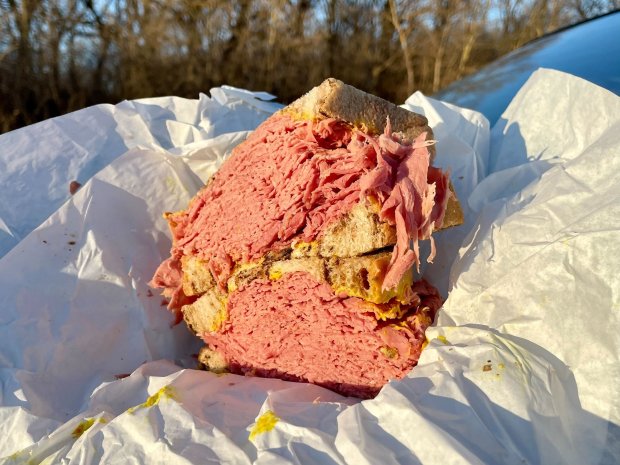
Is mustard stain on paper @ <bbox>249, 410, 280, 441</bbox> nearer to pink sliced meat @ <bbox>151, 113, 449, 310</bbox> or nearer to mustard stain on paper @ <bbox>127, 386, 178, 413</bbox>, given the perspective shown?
mustard stain on paper @ <bbox>127, 386, 178, 413</bbox>

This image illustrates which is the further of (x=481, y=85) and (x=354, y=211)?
(x=481, y=85)

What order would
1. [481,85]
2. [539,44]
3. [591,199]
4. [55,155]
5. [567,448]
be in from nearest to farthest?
1. [567,448]
2. [591,199]
3. [55,155]
4. [481,85]
5. [539,44]

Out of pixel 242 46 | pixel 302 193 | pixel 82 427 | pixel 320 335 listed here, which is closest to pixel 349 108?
pixel 302 193

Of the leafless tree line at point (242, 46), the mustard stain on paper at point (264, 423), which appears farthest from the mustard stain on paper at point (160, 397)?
the leafless tree line at point (242, 46)

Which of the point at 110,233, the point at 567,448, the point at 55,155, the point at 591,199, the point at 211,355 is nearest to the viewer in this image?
the point at 567,448

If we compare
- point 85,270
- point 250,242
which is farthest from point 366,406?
point 85,270

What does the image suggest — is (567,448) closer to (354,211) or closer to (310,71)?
(354,211)
